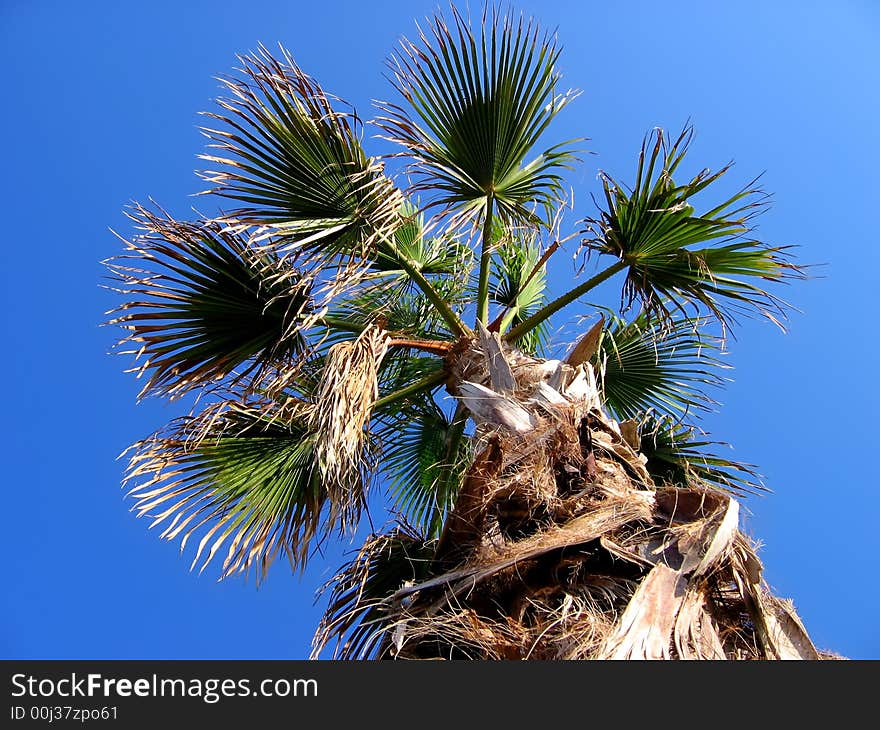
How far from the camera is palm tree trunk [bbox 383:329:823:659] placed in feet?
8.89

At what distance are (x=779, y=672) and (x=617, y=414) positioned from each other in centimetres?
343

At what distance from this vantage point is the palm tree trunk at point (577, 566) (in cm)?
271

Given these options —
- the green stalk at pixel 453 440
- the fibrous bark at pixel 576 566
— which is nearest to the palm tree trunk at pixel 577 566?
the fibrous bark at pixel 576 566

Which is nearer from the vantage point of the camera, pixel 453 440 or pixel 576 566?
pixel 576 566

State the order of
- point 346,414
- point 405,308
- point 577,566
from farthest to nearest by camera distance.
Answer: point 405,308, point 346,414, point 577,566

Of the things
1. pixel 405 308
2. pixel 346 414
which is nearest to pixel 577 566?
pixel 346 414

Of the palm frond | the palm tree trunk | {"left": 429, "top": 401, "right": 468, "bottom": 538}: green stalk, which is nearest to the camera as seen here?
the palm tree trunk

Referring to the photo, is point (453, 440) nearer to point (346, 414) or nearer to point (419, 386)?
point (419, 386)

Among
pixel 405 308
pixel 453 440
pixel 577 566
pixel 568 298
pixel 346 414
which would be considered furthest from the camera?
pixel 405 308

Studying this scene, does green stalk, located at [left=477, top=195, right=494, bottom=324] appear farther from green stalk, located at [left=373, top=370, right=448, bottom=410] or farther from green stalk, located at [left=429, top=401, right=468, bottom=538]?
green stalk, located at [left=429, top=401, right=468, bottom=538]

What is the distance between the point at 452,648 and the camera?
2.88 metres

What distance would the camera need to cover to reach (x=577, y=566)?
299 centimetres

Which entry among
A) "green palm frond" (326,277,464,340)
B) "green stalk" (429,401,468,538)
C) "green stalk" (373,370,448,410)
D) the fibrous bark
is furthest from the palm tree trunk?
"green palm frond" (326,277,464,340)

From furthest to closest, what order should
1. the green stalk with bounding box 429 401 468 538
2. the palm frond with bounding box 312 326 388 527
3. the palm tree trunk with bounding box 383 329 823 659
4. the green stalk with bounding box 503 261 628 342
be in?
the green stalk with bounding box 429 401 468 538 < the green stalk with bounding box 503 261 628 342 < the palm frond with bounding box 312 326 388 527 < the palm tree trunk with bounding box 383 329 823 659
